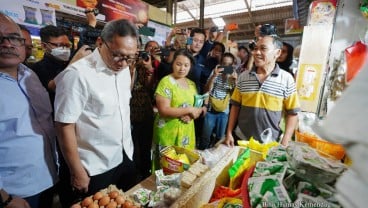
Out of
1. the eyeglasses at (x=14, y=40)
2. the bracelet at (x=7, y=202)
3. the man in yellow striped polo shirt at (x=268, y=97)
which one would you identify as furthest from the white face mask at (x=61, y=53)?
the man in yellow striped polo shirt at (x=268, y=97)

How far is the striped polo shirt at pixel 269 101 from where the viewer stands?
1749 mm

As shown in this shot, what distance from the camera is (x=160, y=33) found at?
5.52 metres

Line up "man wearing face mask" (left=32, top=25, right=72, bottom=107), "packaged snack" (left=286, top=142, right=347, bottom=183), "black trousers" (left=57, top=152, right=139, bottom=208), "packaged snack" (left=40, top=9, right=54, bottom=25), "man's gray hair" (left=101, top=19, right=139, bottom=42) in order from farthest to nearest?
"packaged snack" (left=40, top=9, right=54, bottom=25), "man wearing face mask" (left=32, top=25, right=72, bottom=107), "black trousers" (left=57, top=152, right=139, bottom=208), "man's gray hair" (left=101, top=19, right=139, bottom=42), "packaged snack" (left=286, top=142, right=347, bottom=183)

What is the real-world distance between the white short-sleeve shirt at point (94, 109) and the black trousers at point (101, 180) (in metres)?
0.07

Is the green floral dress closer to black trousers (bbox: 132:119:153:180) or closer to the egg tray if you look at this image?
black trousers (bbox: 132:119:153:180)

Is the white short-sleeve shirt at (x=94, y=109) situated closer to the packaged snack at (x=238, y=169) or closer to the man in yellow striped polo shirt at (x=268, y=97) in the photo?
the packaged snack at (x=238, y=169)

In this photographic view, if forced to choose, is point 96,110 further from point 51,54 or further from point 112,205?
point 51,54

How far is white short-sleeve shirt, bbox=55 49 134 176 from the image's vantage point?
3.62 ft

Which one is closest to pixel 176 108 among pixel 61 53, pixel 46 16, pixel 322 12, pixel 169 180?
pixel 169 180

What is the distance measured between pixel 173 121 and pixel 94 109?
0.88 m

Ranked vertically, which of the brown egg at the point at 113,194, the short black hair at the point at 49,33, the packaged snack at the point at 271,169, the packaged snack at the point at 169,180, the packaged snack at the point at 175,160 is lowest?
the brown egg at the point at 113,194

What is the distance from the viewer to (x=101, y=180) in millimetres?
1328

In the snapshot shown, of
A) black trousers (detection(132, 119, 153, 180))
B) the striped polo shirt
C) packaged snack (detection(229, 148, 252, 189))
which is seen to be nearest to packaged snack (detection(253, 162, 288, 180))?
packaged snack (detection(229, 148, 252, 189))

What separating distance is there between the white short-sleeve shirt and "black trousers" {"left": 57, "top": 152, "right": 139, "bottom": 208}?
0.22 ft
